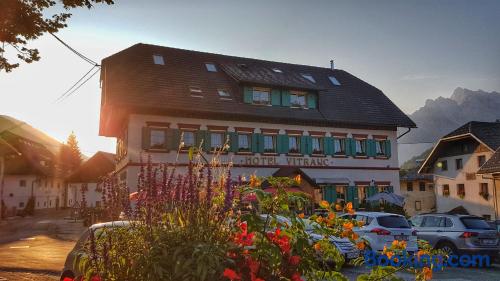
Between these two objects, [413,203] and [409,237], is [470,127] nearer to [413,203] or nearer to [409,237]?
[413,203]

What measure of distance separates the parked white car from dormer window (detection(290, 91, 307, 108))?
1865 cm

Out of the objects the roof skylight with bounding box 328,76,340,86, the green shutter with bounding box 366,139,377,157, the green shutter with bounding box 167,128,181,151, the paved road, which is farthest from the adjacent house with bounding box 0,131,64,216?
the green shutter with bounding box 366,139,377,157

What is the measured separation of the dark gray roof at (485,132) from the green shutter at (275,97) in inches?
706

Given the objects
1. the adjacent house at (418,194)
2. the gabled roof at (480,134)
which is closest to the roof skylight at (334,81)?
the gabled roof at (480,134)

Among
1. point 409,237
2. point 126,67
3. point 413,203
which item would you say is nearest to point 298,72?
point 126,67

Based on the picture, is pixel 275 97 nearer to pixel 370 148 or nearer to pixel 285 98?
pixel 285 98

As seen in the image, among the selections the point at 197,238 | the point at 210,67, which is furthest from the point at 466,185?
the point at 197,238

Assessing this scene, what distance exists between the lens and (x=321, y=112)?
31703 mm

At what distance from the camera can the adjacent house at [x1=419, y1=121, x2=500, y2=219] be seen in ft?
120


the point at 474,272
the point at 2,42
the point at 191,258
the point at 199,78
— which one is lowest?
Result: the point at 474,272

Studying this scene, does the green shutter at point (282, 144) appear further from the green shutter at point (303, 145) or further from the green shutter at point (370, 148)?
the green shutter at point (370, 148)

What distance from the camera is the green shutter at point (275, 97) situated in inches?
1202

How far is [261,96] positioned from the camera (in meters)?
30.4

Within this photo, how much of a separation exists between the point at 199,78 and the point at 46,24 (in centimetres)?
1971
